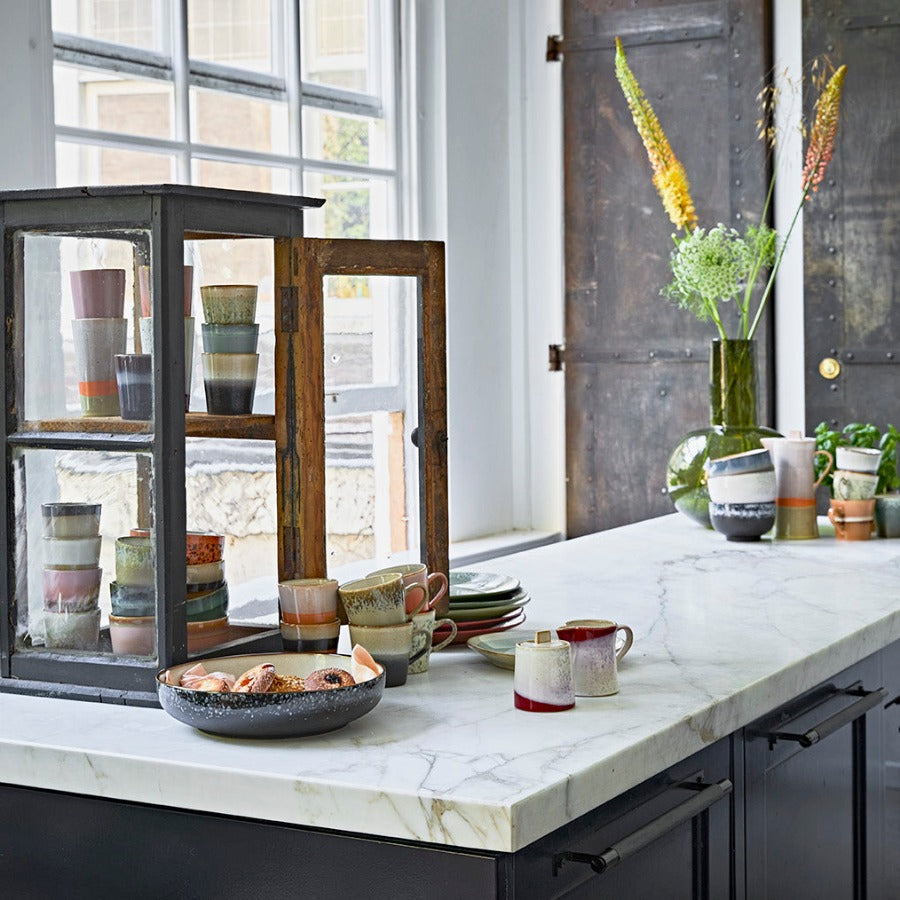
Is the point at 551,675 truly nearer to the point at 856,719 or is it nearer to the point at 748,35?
the point at 856,719

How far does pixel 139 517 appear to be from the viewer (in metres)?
1.72

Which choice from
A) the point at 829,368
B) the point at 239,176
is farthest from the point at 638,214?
the point at 239,176

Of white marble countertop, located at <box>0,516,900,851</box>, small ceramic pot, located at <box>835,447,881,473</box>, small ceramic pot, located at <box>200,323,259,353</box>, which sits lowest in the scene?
white marble countertop, located at <box>0,516,900,851</box>

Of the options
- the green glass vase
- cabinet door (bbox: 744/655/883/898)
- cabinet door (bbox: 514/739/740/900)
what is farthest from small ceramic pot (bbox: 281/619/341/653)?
the green glass vase

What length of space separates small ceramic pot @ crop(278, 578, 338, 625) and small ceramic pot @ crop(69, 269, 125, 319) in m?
0.40

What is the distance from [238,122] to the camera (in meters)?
4.19

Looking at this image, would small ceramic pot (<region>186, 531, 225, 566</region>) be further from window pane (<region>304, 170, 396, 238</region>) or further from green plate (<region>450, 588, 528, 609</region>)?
window pane (<region>304, 170, 396, 238</region>)

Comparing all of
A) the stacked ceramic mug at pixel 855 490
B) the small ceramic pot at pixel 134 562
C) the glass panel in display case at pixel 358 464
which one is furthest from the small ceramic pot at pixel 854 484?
the small ceramic pot at pixel 134 562

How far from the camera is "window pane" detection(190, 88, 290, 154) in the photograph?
4.06m

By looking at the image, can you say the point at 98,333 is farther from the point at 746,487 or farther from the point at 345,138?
the point at 345,138

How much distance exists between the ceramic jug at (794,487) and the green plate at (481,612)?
105 centimetres

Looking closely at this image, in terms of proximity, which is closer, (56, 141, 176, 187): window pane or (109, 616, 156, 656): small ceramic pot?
(109, 616, 156, 656): small ceramic pot

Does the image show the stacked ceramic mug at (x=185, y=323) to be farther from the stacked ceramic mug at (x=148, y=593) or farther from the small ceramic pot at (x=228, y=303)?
the stacked ceramic mug at (x=148, y=593)

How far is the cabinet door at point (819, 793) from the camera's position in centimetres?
193
